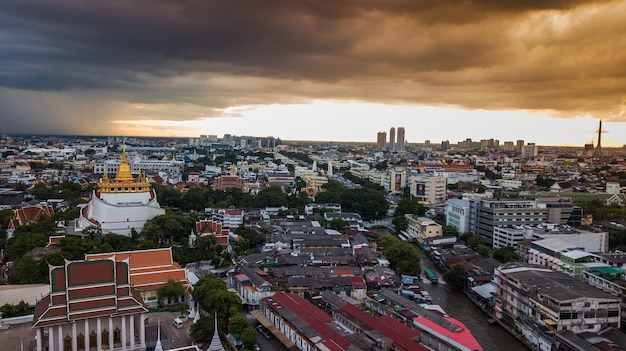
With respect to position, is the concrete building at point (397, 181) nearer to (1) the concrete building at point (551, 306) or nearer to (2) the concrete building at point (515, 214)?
(2) the concrete building at point (515, 214)

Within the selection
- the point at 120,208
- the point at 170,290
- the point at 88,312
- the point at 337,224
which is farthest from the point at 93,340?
the point at 337,224

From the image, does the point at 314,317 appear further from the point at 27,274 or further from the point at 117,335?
the point at 27,274

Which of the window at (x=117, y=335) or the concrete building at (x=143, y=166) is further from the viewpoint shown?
the concrete building at (x=143, y=166)

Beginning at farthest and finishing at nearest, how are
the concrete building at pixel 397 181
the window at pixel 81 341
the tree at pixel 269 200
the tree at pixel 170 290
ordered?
the concrete building at pixel 397 181 → the tree at pixel 269 200 → the tree at pixel 170 290 → the window at pixel 81 341

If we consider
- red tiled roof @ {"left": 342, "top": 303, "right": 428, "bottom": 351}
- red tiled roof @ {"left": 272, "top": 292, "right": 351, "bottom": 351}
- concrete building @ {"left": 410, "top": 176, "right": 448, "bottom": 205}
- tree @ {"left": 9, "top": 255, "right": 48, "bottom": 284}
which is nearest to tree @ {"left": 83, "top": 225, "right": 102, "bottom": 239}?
tree @ {"left": 9, "top": 255, "right": 48, "bottom": 284}

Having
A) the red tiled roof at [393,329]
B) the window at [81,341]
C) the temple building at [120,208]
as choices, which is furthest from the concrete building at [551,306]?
the temple building at [120,208]
